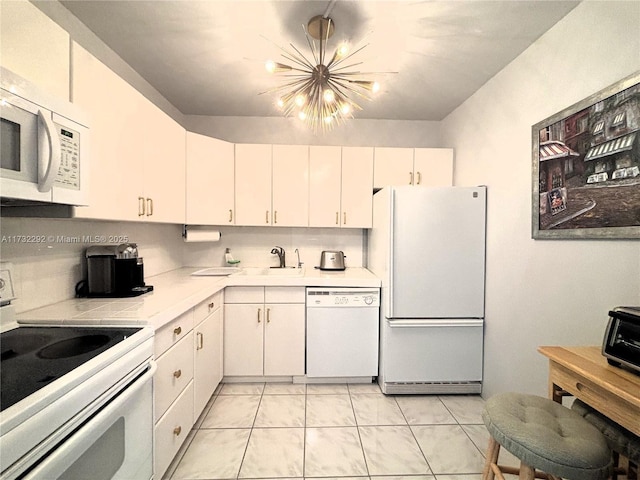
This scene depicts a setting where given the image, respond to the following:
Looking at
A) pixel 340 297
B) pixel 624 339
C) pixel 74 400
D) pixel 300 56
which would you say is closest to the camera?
pixel 74 400

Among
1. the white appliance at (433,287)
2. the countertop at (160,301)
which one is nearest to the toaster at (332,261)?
the countertop at (160,301)

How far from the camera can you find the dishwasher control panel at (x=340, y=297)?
91.3 inches

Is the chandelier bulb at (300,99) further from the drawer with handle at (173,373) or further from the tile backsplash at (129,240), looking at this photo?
the drawer with handle at (173,373)

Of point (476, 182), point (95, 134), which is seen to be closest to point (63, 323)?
point (95, 134)

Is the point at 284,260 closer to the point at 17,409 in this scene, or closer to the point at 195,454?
the point at 195,454

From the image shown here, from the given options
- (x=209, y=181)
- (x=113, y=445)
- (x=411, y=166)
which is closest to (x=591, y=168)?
(x=411, y=166)

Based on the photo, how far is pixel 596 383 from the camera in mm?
950

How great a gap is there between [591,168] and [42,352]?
97.0 inches

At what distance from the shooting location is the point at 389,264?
2143 mm

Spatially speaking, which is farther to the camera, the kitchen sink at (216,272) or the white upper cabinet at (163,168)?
the kitchen sink at (216,272)

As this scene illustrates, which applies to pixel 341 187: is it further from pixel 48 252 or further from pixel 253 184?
pixel 48 252

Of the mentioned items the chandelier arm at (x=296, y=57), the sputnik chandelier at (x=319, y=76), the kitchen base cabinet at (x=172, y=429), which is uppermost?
the chandelier arm at (x=296, y=57)

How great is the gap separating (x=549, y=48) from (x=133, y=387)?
2.73 m

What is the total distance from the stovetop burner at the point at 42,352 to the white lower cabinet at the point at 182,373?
10.3 inches
